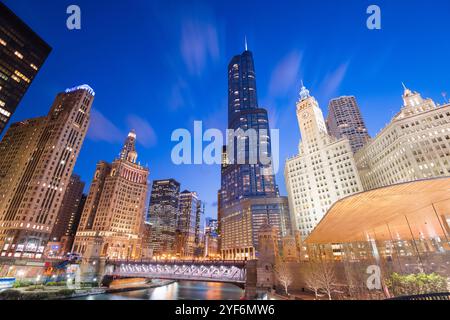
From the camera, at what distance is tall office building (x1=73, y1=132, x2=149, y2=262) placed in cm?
11075

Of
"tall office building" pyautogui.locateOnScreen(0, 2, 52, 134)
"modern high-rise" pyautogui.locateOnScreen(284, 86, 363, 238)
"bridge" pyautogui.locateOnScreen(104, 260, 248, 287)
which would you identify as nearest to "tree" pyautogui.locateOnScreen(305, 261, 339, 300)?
"bridge" pyautogui.locateOnScreen(104, 260, 248, 287)

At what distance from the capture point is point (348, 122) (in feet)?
543

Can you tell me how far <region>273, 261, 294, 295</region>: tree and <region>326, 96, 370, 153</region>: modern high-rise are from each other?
141m

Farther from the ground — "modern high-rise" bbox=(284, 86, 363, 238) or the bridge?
"modern high-rise" bbox=(284, 86, 363, 238)

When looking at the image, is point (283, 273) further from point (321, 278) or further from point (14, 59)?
point (14, 59)

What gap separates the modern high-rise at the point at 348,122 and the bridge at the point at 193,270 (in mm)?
143515

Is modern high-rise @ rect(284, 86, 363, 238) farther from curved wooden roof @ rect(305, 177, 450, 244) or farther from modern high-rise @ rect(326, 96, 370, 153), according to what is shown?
modern high-rise @ rect(326, 96, 370, 153)

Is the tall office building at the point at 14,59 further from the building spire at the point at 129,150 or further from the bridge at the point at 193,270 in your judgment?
the bridge at the point at 193,270

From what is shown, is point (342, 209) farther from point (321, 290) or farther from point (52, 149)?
point (52, 149)

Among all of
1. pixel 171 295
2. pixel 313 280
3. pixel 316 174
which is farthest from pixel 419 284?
pixel 316 174

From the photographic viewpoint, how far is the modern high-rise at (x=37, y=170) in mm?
78713

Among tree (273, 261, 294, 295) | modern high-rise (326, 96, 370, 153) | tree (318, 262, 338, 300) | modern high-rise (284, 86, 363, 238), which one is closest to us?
tree (318, 262, 338, 300)

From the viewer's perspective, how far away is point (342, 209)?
703 inches

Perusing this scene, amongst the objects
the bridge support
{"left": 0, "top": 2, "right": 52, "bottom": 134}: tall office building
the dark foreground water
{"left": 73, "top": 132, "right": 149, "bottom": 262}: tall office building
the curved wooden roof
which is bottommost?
the dark foreground water
